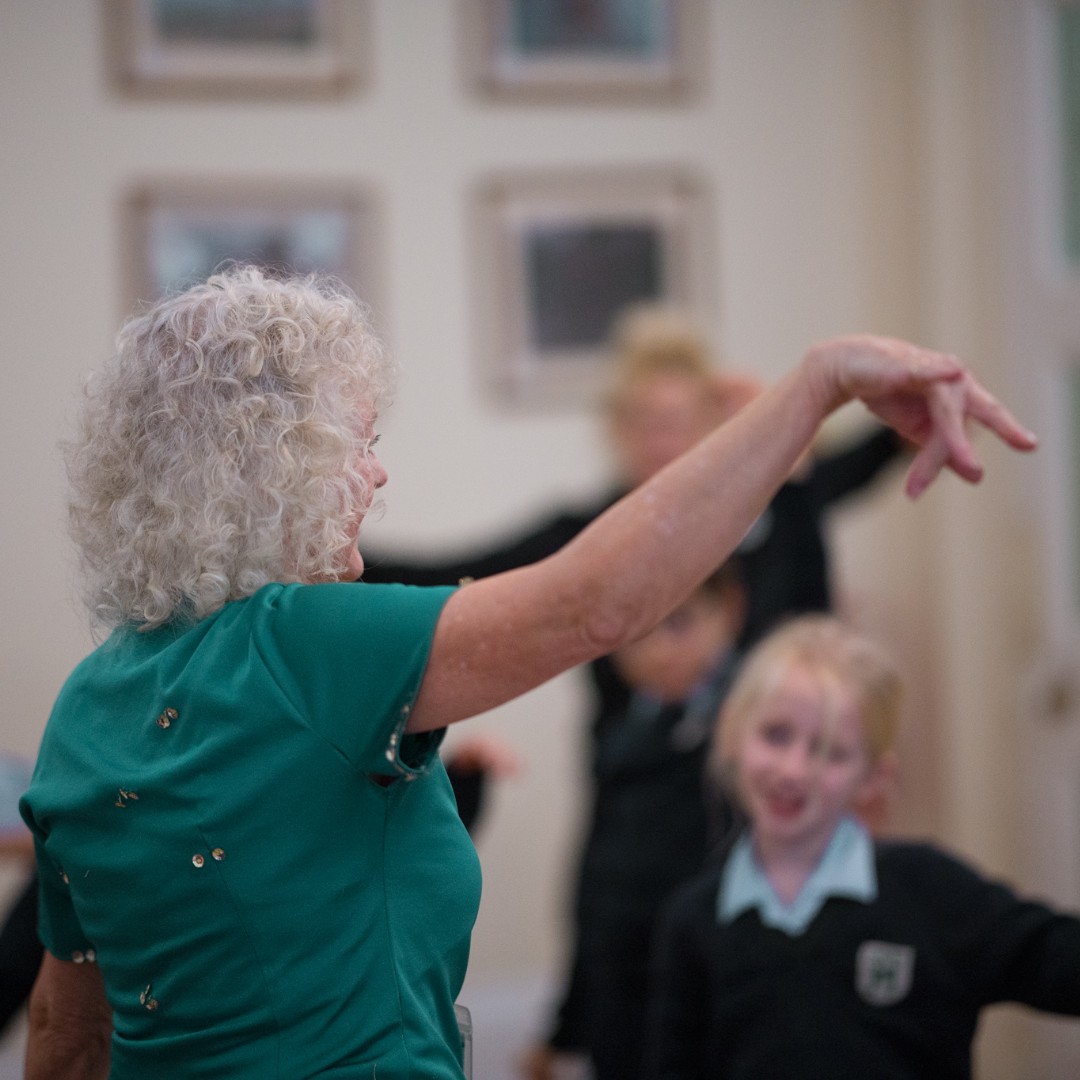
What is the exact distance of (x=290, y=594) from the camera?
42.8 inches

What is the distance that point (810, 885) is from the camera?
6.45 feet

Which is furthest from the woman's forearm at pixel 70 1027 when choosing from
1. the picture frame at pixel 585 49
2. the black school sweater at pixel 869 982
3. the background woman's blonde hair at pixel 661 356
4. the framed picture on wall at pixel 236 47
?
the picture frame at pixel 585 49

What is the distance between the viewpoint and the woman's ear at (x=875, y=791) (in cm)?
207

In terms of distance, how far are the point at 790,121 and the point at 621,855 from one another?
8.27ft

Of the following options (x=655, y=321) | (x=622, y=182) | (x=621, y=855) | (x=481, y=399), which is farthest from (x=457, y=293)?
(x=621, y=855)

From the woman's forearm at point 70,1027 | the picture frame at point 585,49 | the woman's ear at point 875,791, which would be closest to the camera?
the woman's forearm at point 70,1027

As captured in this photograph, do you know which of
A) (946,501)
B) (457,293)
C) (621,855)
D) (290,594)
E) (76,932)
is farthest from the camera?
(457,293)

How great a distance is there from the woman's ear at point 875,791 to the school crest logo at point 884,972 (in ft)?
0.82

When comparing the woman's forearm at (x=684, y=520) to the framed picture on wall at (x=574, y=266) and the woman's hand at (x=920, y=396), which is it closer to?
the woman's hand at (x=920, y=396)

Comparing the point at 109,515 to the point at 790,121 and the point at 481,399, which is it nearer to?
the point at 481,399

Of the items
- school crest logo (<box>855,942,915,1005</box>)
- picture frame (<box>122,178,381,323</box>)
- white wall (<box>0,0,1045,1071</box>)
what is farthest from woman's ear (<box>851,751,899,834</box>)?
picture frame (<box>122,178,381,323</box>)

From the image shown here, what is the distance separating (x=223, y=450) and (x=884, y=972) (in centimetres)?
123

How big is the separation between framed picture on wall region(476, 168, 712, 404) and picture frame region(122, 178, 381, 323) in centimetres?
36

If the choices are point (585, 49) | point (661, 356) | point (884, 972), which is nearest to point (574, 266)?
point (585, 49)
